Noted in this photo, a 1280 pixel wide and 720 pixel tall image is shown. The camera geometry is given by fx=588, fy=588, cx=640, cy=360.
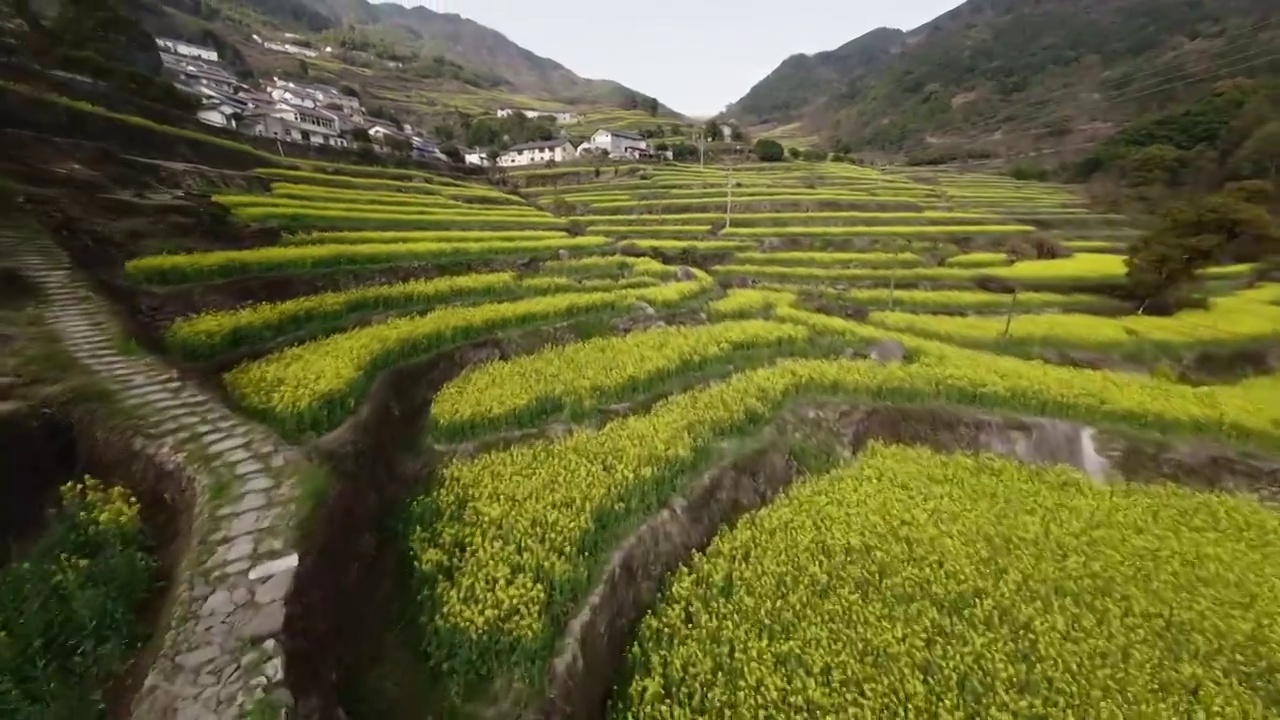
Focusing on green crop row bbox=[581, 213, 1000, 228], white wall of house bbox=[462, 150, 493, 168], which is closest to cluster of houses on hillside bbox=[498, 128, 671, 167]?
white wall of house bbox=[462, 150, 493, 168]

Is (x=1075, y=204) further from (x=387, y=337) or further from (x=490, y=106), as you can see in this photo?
(x=490, y=106)

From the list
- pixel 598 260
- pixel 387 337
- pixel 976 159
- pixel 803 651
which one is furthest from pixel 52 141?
pixel 976 159

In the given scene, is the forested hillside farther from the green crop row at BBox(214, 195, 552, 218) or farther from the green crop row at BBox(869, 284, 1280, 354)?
the green crop row at BBox(214, 195, 552, 218)

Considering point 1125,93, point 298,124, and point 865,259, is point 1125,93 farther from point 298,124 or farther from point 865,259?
point 298,124

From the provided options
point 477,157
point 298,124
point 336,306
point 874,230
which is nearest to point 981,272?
point 874,230

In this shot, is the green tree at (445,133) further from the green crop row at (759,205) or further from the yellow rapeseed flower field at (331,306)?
the yellow rapeseed flower field at (331,306)

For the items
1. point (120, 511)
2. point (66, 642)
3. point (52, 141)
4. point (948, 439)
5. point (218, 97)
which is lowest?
point (948, 439)
